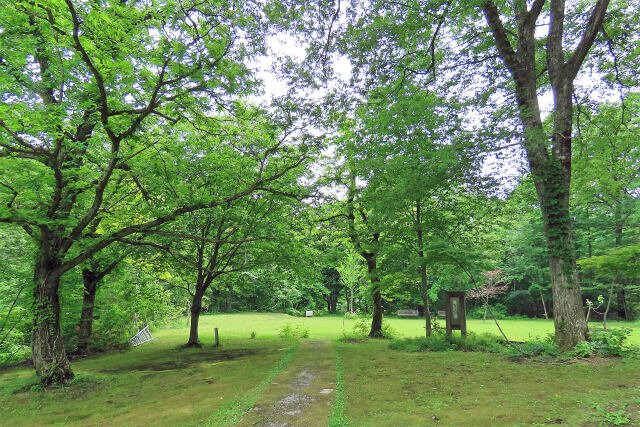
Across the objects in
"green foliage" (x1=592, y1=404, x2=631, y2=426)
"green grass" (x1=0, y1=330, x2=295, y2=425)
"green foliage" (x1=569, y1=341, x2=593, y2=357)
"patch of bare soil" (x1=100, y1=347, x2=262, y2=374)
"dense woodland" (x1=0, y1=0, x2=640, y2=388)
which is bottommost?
"patch of bare soil" (x1=100, y1=347, x2=262, y2=374)

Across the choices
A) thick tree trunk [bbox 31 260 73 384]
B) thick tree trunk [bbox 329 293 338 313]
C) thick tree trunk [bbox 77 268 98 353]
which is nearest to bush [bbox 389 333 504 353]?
thick tree trunk [bbox 31 260 73 384]

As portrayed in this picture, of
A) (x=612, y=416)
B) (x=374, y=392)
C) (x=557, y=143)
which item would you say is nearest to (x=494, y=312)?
(x=557, y=143)

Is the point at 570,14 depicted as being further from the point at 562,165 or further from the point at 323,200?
the point at 323,200

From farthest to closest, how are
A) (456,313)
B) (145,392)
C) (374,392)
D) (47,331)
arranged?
(456,313) → (47,331) → (145,392) → (374,392)

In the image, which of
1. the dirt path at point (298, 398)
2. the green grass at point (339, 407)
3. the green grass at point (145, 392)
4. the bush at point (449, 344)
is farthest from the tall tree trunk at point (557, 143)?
the green grass at point (145, 392)

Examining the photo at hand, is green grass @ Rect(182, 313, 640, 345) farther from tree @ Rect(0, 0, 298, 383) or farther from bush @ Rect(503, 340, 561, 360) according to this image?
tree @ Rect(0, 0, 298, 383)

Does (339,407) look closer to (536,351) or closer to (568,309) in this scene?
(536,351)

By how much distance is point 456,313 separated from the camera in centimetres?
1262

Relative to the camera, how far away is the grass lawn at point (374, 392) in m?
4.44

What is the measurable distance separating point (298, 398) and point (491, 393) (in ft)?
11.4

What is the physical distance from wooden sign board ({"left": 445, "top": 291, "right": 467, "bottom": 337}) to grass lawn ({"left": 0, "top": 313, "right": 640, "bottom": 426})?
7.37 ft

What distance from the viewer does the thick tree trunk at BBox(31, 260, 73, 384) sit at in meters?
7.77

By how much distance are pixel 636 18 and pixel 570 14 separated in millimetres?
1624

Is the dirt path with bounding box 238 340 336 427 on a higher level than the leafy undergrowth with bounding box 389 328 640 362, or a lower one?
lower
